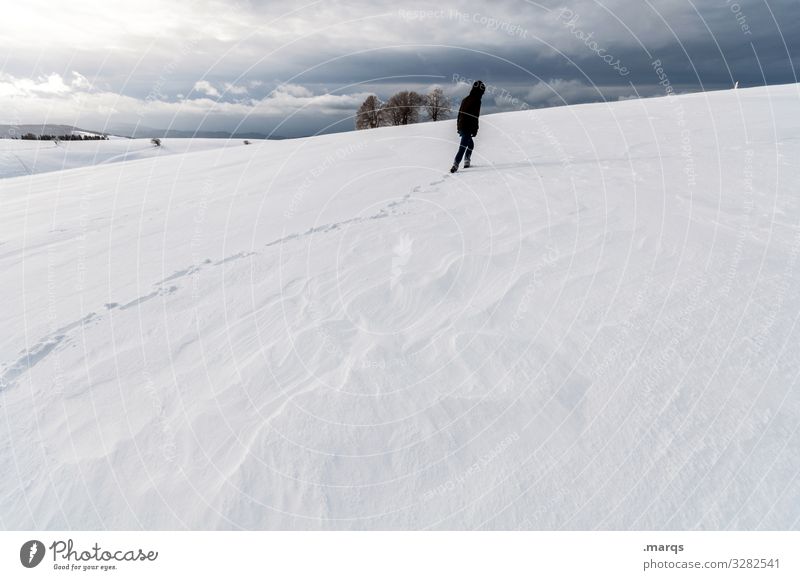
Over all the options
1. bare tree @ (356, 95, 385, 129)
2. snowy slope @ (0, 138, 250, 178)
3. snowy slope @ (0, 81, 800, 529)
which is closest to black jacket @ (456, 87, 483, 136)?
snowy slope @ (0, 81, 800, 529)

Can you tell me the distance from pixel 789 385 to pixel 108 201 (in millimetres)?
11305

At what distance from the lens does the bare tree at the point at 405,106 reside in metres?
26.8

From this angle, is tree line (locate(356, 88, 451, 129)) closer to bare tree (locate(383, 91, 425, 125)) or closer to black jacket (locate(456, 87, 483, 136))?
bare tree (locate(383, 91, 425, 125))

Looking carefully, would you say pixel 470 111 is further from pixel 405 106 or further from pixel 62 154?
pixel 62 154

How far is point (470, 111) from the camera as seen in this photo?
7.33 meters

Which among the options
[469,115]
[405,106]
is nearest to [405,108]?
[405,106]

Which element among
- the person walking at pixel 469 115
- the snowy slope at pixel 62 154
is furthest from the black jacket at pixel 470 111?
the snowy slope at pixel 62 154

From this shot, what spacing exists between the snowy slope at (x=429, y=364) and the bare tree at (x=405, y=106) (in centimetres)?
2378

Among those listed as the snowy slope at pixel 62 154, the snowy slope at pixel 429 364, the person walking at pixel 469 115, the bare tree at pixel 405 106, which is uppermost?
the bare tree at pixel 405 106

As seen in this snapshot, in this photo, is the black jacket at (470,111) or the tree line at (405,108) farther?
the tree line at (405,108)
